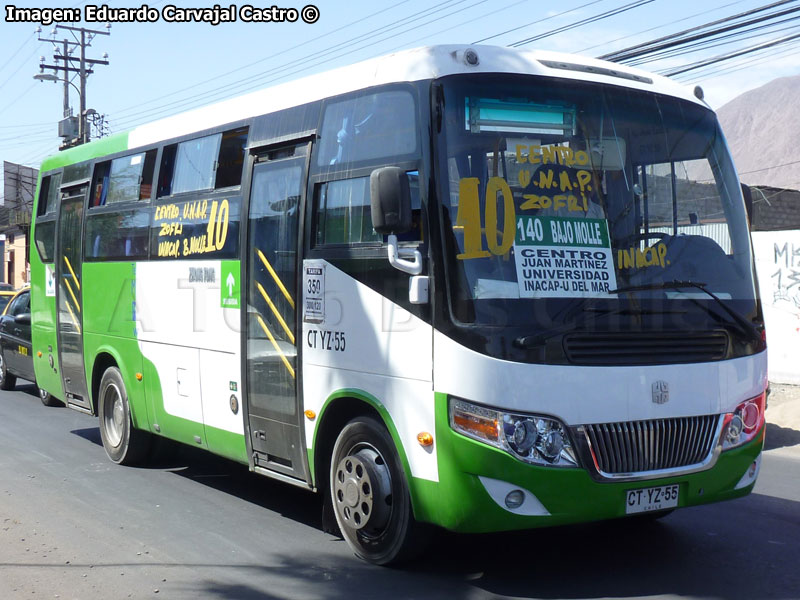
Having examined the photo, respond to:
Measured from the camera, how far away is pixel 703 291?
5.88 m

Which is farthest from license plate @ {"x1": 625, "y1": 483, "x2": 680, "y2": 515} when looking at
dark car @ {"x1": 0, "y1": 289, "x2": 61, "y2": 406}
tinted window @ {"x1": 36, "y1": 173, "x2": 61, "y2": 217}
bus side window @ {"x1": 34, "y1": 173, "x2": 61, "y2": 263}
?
dark car @ {"x1": 0, "y1": 289, "x2": 61, "y2": 406}

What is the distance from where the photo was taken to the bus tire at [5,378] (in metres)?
16.1

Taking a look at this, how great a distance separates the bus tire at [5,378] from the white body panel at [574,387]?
1256 centimetres

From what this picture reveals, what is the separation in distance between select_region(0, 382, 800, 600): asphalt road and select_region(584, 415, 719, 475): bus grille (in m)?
0.71

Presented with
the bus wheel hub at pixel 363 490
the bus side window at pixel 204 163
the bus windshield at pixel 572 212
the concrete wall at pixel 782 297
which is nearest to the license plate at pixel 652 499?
the bus windshield at pixel 572 212

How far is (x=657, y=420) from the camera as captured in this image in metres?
5.57

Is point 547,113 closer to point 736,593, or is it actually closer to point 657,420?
point 657,420

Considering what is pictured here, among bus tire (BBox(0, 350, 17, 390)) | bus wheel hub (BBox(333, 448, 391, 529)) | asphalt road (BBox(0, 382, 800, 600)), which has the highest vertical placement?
bus wheel hub (BBox(333, 448, 391, 529))

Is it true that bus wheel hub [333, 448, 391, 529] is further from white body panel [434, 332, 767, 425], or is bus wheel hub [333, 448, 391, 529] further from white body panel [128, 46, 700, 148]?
white body panel [128, 46, 700, 148]

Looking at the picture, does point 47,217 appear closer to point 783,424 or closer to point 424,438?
point 424,438

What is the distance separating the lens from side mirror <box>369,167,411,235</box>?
5469mm

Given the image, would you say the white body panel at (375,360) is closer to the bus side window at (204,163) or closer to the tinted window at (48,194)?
the bus side window at (204,163)

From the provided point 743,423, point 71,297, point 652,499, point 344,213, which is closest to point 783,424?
point 743,423

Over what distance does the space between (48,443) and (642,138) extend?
7545mm
